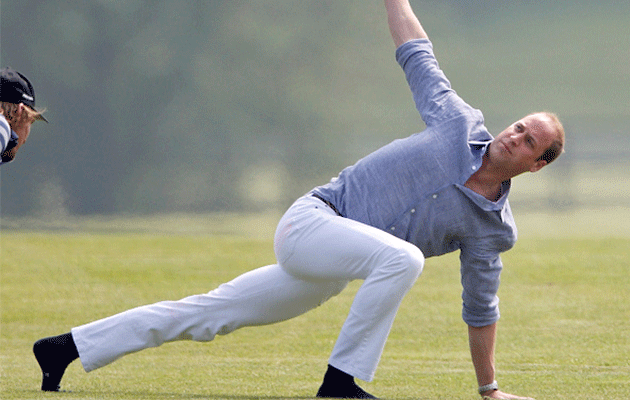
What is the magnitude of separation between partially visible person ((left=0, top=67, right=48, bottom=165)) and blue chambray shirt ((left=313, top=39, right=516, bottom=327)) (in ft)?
4.15

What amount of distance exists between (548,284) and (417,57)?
203 inches

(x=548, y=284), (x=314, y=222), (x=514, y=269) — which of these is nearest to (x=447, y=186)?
(x=314, y=222)

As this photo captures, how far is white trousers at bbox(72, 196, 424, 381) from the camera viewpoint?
11.3 ft

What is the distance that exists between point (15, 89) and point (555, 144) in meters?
2.28

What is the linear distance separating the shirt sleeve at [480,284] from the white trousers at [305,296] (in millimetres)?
469

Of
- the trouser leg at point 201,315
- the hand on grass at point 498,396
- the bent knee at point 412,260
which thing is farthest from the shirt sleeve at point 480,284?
the trouser leg at point 201,315

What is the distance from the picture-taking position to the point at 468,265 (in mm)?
3877

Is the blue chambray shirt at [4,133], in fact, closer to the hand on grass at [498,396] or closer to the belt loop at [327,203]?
the belt loop at [327,203]

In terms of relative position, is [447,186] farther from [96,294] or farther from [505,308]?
→ [96,294]

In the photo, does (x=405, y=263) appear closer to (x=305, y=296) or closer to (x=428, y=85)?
(x=305, y=296)

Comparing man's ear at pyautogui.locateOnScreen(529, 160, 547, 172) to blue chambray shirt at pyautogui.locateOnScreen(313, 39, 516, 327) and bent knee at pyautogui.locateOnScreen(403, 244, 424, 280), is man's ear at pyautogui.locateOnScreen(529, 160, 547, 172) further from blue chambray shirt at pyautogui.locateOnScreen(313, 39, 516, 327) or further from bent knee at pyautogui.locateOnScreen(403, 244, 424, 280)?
bent knee at pyautogui.locateOnScreen(403, 244, 424, 280)

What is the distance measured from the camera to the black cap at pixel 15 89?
149 inches

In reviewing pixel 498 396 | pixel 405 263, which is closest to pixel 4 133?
pixel 405 263

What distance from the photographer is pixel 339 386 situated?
3543mm
